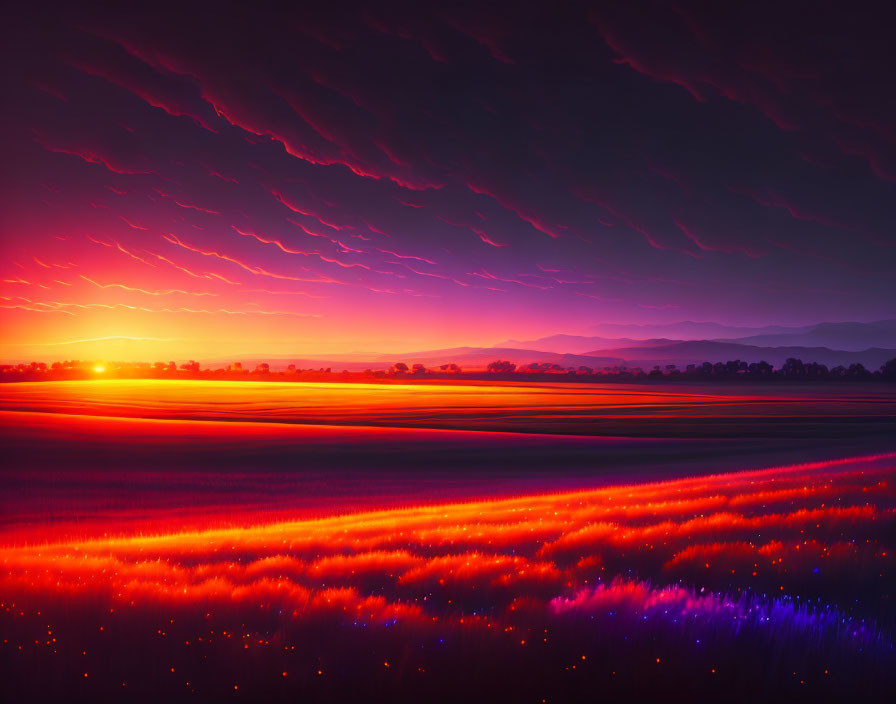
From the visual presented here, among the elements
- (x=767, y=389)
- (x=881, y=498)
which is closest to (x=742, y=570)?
(x=881, y=498)

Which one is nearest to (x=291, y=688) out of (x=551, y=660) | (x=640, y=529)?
(x=551, y=660)

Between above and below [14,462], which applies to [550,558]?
above

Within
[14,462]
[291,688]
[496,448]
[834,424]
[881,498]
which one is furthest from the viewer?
[834,424]

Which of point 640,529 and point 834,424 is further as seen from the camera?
point 834,424

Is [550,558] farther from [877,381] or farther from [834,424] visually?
[877,381]

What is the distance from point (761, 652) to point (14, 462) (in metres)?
19.8

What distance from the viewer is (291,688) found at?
2535 mm

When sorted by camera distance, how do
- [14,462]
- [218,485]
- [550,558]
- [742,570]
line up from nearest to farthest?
[742,570], [550,558], [218,485], [14,462]

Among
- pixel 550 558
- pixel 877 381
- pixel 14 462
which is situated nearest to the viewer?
pixel 550 558

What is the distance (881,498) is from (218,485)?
46.3ft

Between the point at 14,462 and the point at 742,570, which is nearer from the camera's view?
the point at 742,570

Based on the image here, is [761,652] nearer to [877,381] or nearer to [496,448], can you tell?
[496,448]

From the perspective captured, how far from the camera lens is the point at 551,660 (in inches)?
104

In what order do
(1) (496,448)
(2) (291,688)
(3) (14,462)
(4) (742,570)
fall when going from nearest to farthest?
(2) (291,688) < (4) (742,570) < (3) (14,462) < (1) (496,448)
